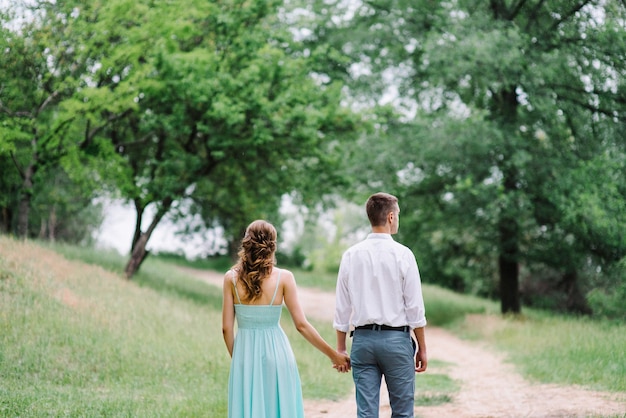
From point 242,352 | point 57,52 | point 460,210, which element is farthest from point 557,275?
point 242,352

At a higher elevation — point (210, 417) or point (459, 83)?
point (459, 83)

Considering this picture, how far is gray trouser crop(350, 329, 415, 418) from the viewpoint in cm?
451

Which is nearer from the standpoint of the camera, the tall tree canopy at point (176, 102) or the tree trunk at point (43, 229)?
the tall tree canopy at point (176, 102)

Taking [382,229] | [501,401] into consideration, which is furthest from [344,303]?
[501,401]

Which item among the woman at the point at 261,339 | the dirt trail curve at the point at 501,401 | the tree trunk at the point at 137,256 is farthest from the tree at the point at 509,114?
the woman at the point at 261,339

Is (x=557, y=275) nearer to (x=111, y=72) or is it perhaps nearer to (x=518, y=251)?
(x=518, y=251)

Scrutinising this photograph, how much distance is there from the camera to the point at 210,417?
7.01m

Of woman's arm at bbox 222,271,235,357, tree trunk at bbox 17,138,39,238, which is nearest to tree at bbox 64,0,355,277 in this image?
tree trunk at bbox 17,138,39,238

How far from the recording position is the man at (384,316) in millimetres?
4520

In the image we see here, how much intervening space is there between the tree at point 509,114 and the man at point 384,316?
10.7 m

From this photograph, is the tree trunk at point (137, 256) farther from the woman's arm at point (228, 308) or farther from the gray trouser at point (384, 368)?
the gray trouser at point (384, 368)

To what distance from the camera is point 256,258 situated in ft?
15.1

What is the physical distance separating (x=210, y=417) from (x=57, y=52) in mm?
11160

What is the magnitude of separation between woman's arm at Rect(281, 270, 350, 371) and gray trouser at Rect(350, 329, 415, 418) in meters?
0.30
